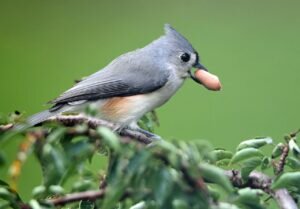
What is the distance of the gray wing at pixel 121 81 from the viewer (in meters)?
1.67

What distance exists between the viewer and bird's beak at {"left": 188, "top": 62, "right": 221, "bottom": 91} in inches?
68.0

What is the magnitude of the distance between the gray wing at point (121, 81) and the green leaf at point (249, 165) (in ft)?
1.86

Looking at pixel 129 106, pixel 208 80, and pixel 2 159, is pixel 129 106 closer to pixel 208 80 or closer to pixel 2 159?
pixel 208 80

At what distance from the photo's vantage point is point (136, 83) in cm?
180

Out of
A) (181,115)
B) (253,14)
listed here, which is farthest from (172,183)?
(253,14)

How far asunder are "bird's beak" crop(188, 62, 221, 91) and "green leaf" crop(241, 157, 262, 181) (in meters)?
0.57

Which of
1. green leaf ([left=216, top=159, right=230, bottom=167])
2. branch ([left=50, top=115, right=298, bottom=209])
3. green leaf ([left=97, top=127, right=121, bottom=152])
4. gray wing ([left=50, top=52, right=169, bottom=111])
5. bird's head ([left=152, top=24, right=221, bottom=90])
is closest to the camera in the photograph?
green leaf ([left=97, top=127, right=121, bottom=152])

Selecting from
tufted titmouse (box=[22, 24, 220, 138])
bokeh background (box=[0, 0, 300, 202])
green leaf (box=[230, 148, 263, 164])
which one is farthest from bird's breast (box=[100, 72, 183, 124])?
bokeh background (box=[0, 0, 300, 202])

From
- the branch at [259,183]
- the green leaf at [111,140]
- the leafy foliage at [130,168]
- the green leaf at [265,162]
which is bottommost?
the branch at [259,183]

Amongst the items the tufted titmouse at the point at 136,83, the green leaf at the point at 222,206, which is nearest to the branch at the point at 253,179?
the green leaf at the point at 222,206

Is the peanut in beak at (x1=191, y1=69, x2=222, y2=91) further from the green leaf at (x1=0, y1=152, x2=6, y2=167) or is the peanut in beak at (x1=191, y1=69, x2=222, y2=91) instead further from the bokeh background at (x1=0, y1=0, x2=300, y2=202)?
the green leaf at (x1=0, y1=152, x2=6, y2=167)

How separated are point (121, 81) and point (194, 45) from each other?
1.18 metres

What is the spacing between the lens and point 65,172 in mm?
891

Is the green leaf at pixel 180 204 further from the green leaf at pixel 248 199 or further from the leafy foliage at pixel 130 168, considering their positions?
the green leaf at pixel 248 199
